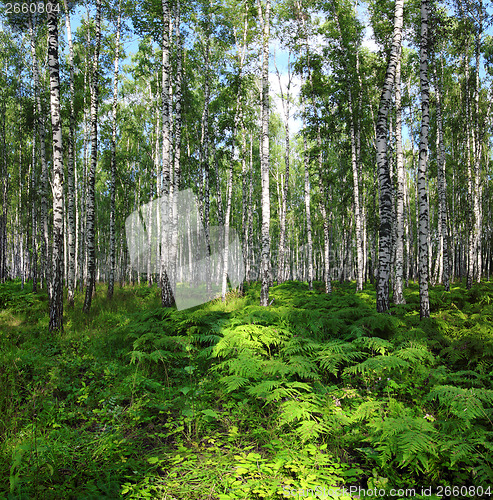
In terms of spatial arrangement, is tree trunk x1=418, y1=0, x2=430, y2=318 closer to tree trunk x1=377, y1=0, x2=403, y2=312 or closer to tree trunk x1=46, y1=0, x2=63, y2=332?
tree trunk x1=377, y1=0, x2=403, y2=312

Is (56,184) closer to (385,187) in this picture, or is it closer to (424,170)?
(385,187)

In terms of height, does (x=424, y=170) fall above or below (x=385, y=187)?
above

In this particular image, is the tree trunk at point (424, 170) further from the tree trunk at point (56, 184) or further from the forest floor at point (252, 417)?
the tree trunk at point (56, 184)

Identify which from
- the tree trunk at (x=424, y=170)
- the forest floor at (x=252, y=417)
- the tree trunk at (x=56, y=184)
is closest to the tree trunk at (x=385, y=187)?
the tree trunk at (x=424, y=170)

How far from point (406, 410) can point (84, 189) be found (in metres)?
21.7

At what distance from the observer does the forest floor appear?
2.69 metres

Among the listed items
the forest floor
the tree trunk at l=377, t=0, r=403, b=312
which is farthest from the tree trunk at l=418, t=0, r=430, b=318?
the forest floor

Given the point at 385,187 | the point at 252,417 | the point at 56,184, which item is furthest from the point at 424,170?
the point at 56,184

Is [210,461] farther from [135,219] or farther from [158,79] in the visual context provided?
[135,219]

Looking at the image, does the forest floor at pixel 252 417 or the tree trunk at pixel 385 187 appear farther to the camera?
the tree trunk at pixel 385 187

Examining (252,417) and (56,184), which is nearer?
(252,417)

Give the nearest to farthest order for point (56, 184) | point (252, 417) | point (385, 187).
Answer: point (252, 417)
point (56, 184)
point (385, 187)

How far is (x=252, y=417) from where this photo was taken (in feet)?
13.1

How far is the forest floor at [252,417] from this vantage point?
8.84ft
